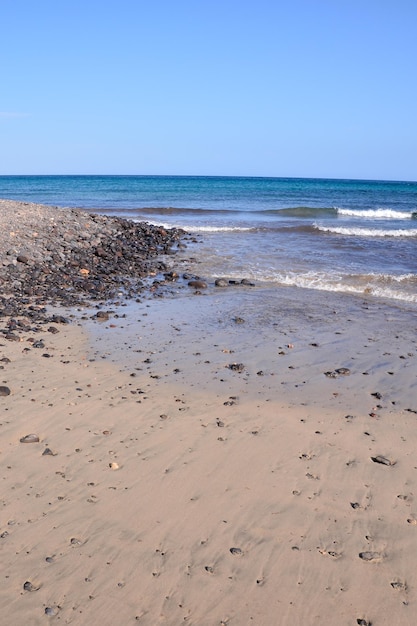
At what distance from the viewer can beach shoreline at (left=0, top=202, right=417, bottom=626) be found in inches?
134

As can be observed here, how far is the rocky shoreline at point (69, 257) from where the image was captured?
10.0 m

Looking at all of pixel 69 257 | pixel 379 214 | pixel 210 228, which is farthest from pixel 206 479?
Result: pixel 379 214

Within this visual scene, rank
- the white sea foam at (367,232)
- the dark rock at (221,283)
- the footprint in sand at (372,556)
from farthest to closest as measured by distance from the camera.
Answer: the white sea foam at (367,232), the dark rock at (221,283), the footprint in sand at (372,556)

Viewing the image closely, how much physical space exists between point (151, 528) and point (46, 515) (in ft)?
2.48

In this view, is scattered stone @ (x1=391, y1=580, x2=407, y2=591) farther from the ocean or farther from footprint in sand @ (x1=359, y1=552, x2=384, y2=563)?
the ocean

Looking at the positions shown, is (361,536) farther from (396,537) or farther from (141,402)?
(141,402)

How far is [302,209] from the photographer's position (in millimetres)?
33812

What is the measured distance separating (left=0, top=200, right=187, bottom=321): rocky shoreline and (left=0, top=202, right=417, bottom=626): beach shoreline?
2.09m

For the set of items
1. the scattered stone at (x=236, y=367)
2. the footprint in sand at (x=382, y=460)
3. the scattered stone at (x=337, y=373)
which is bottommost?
the footprint in sand at (x=382, y=460)

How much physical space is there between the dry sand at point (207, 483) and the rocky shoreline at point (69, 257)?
232 cm

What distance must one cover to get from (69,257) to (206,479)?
9.13 m

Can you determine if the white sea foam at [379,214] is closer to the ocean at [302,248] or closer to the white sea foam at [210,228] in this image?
the ocean at [302,248]

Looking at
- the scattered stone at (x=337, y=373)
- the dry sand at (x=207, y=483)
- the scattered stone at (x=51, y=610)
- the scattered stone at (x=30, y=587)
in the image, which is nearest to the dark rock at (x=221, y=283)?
the dry sand at (x=207, y=483)

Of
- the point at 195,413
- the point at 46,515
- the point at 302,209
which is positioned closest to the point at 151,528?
the point at 46,515
